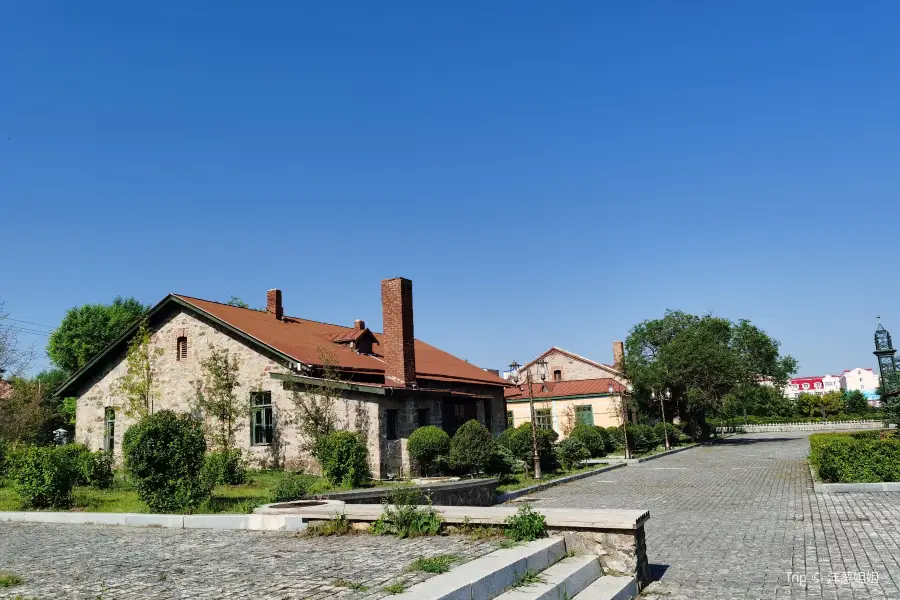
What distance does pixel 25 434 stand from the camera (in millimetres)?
30312

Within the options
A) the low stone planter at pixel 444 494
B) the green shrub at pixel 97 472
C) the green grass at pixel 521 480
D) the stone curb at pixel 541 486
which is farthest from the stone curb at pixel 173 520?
the green grass at pixel 521 480

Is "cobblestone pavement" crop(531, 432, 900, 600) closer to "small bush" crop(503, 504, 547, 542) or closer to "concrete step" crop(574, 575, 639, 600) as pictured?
"concrete step" crop(574, 575, 639, 600)

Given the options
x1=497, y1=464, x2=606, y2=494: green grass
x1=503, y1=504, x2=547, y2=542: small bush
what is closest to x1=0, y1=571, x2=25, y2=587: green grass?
x1=503, y1=504, x2=547, y2=542: small bush

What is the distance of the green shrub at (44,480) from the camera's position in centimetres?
1337

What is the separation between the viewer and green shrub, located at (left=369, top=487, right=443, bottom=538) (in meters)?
7.73

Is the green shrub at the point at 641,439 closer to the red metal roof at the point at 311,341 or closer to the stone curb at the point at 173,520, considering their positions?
the red metal roof at the point at 311,341

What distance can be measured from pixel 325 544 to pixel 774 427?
70758 millimetres

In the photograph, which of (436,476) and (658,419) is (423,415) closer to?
(436,476)

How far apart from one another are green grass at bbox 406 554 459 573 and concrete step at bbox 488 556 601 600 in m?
0.61

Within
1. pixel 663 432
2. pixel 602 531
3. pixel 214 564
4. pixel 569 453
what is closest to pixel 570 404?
pixel 663 432

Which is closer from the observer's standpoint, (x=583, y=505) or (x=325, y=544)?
(x=325, y=544)

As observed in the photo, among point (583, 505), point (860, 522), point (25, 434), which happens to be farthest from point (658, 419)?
point (25, 434)

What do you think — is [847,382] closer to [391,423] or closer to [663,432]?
[663,432]

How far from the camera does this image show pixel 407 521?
786 cm
